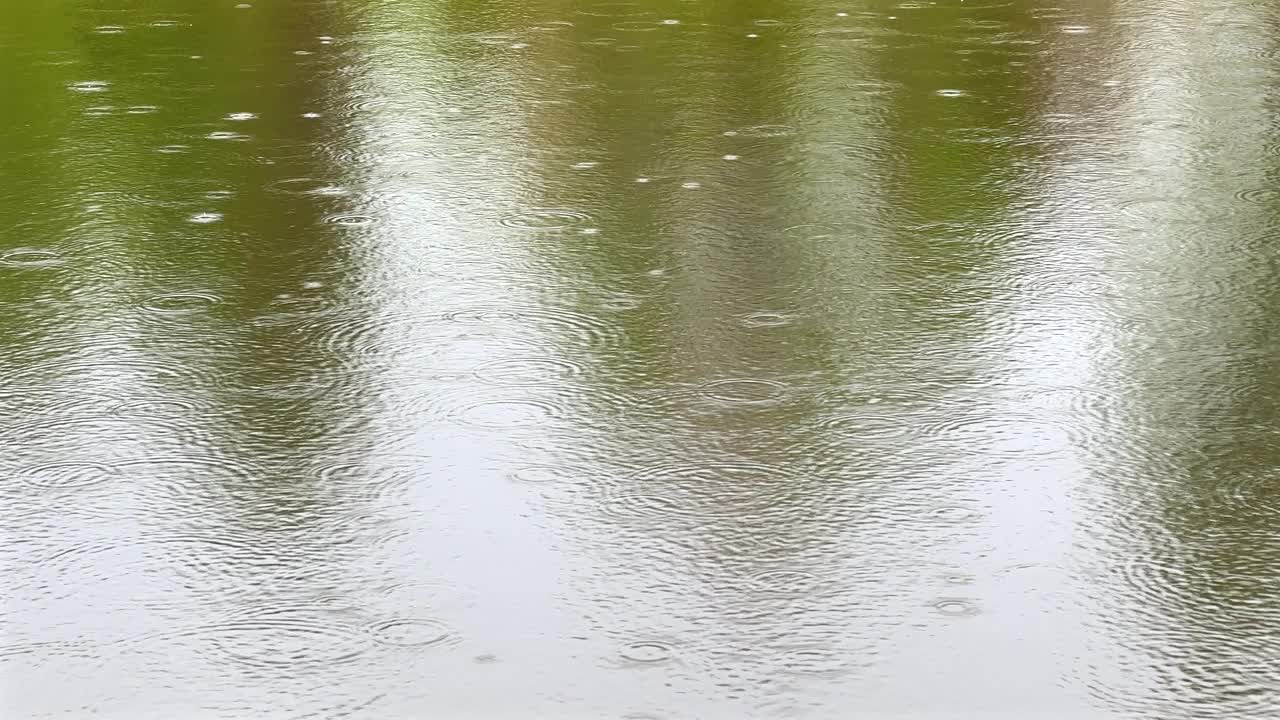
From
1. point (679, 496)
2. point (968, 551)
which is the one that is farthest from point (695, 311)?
point (968, 551)

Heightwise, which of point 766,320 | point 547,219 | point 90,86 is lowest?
point 766,320

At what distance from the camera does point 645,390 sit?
3.80 metres

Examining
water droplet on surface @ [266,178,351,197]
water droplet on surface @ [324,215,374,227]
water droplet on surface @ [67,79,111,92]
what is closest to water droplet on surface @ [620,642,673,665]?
water droplet on surface @ [324,215,374,227]

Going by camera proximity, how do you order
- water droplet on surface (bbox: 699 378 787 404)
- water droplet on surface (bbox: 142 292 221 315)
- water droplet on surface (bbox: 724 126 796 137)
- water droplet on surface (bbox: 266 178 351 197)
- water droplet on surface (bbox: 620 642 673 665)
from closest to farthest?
1. water droplet on surface (bbox: 620 642 673 665)
2. water droplet on surface (bbox: 699 378 787 404)
3. water droplet on surface (bbox: 142 292 221 315)
4. water droplet on surface (bbox: 266 178 351 197)
5. water droplet on surface (bbox: 724 126 796 137)

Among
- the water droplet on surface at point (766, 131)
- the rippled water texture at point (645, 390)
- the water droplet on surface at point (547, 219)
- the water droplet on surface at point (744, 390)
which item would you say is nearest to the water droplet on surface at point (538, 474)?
the rippled water texture at point (645, 390)

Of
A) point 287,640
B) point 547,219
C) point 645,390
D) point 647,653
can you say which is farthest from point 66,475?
point 547,219

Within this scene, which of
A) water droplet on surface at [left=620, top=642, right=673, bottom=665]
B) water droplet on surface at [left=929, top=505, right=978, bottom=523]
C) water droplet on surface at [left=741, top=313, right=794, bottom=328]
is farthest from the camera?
water droplet on surface at [left=741, top=313, right=794, bottom=328]

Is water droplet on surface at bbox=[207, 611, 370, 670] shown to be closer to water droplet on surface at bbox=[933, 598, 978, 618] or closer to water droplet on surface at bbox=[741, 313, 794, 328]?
water droplet on surface at bbox=[933, 598, 978, 618]

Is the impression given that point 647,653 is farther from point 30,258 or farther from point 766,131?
point 766,131

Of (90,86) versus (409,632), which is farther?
(90,86)

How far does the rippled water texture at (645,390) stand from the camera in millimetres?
2744

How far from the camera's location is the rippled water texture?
2744 millimetres

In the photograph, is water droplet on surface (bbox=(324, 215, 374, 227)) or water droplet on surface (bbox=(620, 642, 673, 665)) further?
water droplet on surface (bbox=(324, 215, 374, 227))

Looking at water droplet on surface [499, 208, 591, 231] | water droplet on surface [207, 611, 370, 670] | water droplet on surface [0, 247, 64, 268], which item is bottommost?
water droplet on surface [207, 611, 370, 670]
